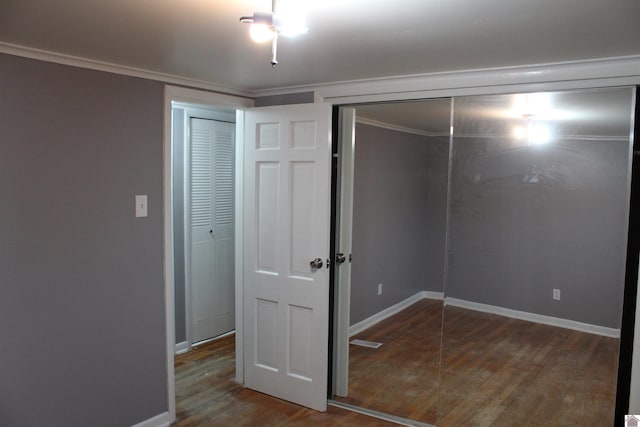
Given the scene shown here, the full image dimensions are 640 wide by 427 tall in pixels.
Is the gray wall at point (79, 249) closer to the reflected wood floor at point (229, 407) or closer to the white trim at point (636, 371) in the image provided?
the reflected wood floor at point (229, 407)

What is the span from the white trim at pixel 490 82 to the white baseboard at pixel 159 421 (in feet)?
7.34

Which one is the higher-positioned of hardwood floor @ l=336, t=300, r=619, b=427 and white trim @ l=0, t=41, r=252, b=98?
white trim @ l=0, t=41, r=252, b=98

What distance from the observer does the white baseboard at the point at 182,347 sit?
4.16m

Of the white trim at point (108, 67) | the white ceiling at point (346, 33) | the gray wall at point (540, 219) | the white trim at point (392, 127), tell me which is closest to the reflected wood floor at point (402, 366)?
the gray wall at point (540, 219)

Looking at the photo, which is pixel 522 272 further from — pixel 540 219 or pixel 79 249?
pixel 79 249

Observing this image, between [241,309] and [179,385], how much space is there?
2.48 feet

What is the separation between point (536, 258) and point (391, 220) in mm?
1715

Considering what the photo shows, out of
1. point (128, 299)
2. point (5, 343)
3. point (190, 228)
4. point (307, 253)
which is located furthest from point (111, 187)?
point (190, 228)

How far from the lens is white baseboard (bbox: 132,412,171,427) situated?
113 inches

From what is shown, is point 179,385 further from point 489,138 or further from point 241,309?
point 489,138

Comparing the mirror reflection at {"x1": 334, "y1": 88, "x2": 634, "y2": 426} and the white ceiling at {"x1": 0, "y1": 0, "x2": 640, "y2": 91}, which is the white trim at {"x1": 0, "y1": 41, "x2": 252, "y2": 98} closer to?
the white ceiling at {"x1": 0, "y1": 0, "x2": 640, "y2": 91}

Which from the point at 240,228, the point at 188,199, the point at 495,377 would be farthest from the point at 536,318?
the point at 188,199

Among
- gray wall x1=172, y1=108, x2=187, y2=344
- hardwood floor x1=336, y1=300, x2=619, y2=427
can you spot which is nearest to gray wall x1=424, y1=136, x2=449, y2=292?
hardwood floor x1=336, y1=300, x2=619, y2=427

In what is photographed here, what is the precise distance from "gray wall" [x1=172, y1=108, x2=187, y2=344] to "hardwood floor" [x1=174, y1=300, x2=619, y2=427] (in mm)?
441
